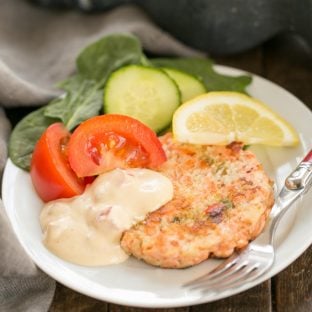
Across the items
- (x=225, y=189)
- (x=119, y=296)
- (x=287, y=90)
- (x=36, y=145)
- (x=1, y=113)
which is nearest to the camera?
(x=119, y=296)

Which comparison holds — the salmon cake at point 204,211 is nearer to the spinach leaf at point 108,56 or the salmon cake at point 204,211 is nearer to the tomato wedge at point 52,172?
the tomato wedge at point 52,172

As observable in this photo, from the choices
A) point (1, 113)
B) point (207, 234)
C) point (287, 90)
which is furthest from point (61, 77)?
point (207, 234)

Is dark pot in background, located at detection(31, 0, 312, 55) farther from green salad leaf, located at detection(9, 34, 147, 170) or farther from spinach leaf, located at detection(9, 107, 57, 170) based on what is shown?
spinach leaf, located at detection(9, 107, 57, 170)

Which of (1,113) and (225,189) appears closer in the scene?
(225,189)

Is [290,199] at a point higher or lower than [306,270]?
higher

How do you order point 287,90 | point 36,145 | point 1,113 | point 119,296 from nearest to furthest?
1. point 119,296
2. point 36,145
3. point 1,113
4. point 287,90

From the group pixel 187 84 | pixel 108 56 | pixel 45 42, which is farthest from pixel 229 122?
pixel 45 42

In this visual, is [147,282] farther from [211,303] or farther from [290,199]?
[290,199]
